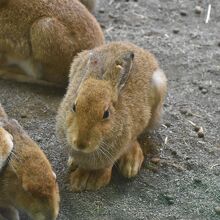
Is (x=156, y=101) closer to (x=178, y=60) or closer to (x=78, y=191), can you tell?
(x=78, y=191)

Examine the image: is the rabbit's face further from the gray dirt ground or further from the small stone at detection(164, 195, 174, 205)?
the small stone at detection(164, 195, 174, 205)

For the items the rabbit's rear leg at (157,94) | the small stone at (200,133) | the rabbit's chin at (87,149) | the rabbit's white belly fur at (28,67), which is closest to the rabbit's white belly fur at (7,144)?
the rabbit's chin at (87,149)

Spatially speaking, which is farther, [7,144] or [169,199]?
[169,199]

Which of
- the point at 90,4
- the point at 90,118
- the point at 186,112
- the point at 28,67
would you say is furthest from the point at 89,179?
the point at 90,4

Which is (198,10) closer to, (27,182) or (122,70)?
(122,70)

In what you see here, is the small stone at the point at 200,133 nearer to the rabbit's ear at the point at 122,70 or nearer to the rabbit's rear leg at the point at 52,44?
the rabbit's ear at the point at 122,70

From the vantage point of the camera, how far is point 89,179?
5621 millimetres

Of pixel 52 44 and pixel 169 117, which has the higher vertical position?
pixel 52 44

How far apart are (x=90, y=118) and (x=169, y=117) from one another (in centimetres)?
201

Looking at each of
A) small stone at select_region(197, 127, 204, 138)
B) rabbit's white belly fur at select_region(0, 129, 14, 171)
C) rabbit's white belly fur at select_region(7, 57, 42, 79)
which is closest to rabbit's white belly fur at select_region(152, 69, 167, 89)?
small stone at select_region(197, 127, 204, 138)

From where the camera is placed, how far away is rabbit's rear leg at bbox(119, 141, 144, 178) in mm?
5797

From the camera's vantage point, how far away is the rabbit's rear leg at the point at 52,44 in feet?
22.9

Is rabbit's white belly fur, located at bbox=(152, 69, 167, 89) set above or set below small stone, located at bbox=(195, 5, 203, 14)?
above

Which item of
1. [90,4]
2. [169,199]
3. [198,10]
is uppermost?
[90,4]
